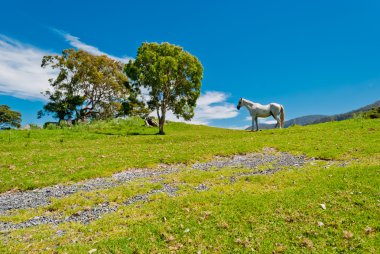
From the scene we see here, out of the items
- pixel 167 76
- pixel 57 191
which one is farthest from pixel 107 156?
pixel 167 76

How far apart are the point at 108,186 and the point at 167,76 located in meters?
35.5

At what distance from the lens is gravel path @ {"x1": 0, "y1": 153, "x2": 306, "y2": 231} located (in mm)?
11654

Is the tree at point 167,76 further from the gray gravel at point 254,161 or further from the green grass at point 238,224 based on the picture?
the green grass at point 238,224

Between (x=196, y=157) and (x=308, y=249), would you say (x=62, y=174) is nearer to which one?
(x=196, y=157)

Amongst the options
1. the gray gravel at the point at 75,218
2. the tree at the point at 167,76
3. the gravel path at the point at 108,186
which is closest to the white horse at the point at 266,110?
the tree at the point at 167,76

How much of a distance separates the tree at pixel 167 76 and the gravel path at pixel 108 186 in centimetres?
2868

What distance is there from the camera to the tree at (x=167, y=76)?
1893 inches

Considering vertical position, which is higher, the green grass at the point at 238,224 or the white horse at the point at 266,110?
the white horse at the point at 266,110

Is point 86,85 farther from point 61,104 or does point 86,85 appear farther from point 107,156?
point 107,156

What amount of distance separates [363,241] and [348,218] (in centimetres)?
150

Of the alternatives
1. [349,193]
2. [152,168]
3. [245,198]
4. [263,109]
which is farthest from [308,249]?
[263,109]

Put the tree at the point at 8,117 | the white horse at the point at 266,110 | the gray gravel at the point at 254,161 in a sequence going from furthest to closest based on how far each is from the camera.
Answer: the tree at the point at 8,117 < the white horse at the point at 266,110 < the gray gravel at the point at 254,161

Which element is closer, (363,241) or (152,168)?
(363,241)

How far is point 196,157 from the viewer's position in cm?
2341
